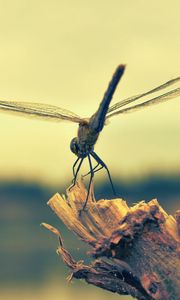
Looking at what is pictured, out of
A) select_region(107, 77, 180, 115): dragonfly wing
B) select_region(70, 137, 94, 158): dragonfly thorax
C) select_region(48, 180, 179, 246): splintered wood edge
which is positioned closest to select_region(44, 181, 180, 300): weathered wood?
select_region(48, 180, 179, 246): splintered wood edge

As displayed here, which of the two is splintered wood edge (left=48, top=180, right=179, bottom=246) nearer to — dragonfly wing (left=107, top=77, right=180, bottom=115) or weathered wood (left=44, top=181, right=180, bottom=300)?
weathered wood (left=44, top=181, right=180, bottom=300)

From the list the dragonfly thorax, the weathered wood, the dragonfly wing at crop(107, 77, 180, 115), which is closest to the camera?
the weathered wood

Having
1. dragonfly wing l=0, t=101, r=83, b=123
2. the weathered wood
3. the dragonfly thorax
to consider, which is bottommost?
the weathered wood

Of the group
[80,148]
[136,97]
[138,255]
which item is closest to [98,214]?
[138,255]

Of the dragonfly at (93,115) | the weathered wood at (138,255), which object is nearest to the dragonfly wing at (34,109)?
the dragonfly at (93,115)

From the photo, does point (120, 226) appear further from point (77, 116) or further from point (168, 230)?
point (77, 116)

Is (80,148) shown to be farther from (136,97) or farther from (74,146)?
(136,97)

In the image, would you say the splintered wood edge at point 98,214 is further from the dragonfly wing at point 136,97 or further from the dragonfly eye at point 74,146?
the dragonfly wing at point 136,97
